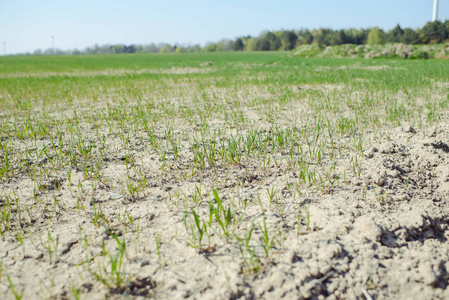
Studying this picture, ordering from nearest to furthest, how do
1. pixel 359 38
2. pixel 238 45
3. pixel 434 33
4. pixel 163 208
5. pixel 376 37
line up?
pixel 163 208, pixel 434 33, pixel 376 37, pixel 359 38, pixel 238 45

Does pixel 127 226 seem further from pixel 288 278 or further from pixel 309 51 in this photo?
pixel 309 51

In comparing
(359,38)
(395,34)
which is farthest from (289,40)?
(395,34)

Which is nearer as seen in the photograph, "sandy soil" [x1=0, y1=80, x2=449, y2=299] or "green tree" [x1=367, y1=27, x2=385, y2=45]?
"sandy soil" [x1=0, y1=80, x2=449, y2=299]

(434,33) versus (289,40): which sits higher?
(289,40)

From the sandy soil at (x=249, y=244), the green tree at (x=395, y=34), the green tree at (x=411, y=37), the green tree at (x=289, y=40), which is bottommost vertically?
the sandy soil at (x=249, y=244)

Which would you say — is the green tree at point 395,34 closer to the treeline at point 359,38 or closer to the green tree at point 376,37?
the treeline at point 359,38

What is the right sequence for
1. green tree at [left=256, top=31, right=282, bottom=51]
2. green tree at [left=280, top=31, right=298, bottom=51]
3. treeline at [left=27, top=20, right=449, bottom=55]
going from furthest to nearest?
green tree at [left=256, top=31, right=282, bottom=51] → green tree at [left=280, top=31, right=298, bottom=51] → treeline at [left=27, top=20, right=449, bottom=55]

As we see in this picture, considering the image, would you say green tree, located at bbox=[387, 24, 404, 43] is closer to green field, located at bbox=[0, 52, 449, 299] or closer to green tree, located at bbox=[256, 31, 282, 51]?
green tree, located at bbox=[256, 31, 282, 51]

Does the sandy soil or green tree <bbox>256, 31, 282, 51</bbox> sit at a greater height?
green tree <bbox>256, 31, 282, 51</bbox>

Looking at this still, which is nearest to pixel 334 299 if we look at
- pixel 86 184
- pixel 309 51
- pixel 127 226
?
pixel 127 226

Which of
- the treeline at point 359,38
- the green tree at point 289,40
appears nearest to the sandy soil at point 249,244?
the treeline at point 359,38

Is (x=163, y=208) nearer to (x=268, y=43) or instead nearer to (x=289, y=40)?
(x=289, y=40)

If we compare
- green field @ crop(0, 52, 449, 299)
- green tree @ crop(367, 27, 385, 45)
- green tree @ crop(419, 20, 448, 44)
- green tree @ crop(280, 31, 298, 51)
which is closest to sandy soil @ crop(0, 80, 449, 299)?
green field @ crop(0, 52, 449, 299)

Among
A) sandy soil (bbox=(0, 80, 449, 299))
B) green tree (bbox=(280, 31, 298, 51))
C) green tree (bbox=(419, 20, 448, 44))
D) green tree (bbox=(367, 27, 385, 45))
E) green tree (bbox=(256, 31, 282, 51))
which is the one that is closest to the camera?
sandy soil (bbox=(0, 80, 449, 299))
